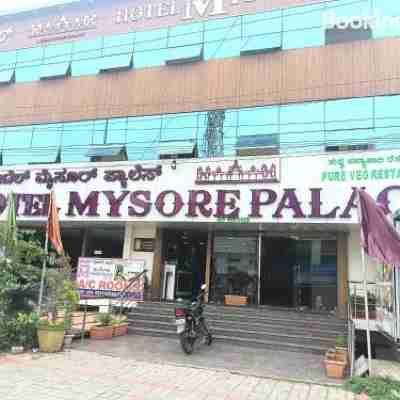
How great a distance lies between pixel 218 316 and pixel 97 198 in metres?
Answer: 5.88

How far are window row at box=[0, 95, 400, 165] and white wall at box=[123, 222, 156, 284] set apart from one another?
274 centimetres

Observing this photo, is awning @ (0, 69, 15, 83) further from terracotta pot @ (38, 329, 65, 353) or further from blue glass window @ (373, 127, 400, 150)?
blue glass window @ (373, 127, 400, 150)

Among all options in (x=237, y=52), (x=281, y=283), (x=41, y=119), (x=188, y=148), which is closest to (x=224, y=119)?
(x=188, y=148)

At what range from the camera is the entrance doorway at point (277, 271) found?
1340 cm

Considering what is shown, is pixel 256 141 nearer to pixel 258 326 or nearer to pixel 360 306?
pixel 360 306

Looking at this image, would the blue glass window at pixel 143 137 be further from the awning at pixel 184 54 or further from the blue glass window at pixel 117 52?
the blue glass window at pixel 117 52

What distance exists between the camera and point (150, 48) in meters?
17.2

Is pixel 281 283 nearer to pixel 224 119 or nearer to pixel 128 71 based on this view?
pixel 224 119

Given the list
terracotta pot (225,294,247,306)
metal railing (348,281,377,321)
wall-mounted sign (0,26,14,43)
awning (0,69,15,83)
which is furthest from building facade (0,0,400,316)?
wall-mounted sign (0,26,14,43)

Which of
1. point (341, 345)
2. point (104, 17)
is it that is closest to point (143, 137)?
point (104, 17)

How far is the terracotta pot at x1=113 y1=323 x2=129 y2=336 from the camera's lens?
10320mm

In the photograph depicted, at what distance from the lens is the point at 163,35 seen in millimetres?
17219

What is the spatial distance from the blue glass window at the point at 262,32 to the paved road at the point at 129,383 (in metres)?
12.3

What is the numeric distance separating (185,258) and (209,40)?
8848mm
